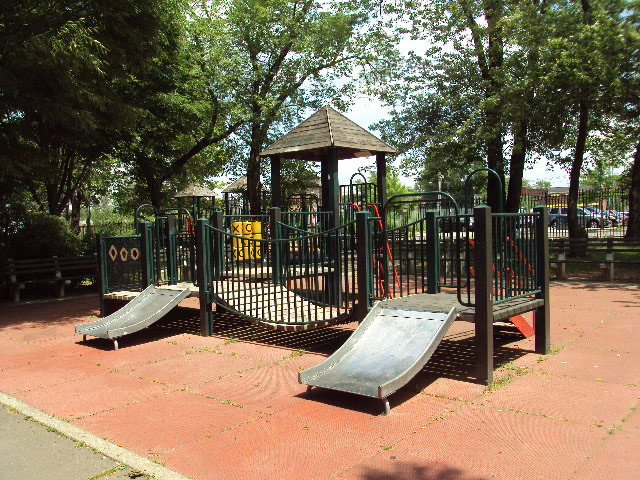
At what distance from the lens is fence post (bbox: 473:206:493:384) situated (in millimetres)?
5445

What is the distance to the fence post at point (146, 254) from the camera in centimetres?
971

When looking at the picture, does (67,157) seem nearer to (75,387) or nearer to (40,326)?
(40,326)

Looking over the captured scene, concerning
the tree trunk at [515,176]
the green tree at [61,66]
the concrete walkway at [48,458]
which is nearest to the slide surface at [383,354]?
the concrete walkway at [48,458]

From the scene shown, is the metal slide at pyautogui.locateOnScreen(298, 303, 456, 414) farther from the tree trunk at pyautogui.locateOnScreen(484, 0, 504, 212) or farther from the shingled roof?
the tree trunk at pyautogui.locateOnScreen(484, 0, 504, 212)

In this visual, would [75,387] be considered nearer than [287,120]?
Yes

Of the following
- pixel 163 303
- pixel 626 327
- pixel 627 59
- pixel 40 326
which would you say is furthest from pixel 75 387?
pixel 627 59

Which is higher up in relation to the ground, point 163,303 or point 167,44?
point 167,44

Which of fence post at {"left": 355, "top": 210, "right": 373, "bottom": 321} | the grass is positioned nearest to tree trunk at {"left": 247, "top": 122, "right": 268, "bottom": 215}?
fence post at {"left": 355, "top": 210, "right": 373, "bottom": 321}

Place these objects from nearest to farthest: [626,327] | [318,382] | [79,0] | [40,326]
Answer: [318,382] < [626,327] < [40,326] < [79,0]

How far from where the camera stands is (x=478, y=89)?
21.1m

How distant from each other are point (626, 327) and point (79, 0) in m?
12.2

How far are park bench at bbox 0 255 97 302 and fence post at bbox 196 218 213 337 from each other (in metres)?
7.13

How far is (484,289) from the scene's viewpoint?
545cm

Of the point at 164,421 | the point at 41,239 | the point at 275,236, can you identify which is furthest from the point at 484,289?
the point at 41,239
